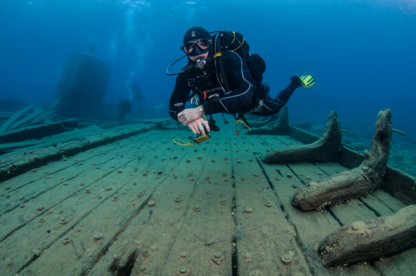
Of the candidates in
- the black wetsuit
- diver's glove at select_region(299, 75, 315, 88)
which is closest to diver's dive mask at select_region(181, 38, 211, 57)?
the black wetsuit

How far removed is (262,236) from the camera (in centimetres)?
147

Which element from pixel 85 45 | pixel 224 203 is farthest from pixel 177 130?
pixel 85 45

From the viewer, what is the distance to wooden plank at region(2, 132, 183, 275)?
1.36 meters

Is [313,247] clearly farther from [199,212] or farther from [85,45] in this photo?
[85,45]

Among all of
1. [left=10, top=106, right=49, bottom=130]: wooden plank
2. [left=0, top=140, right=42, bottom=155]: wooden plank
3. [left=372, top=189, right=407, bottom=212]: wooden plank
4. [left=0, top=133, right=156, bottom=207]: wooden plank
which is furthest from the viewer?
[left=10, top=106, right=49, bottom=130]: wooden plank

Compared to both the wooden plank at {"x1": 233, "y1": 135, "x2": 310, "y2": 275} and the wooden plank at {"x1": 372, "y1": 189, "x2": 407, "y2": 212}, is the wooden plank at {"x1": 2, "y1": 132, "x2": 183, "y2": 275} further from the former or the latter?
the wooden plank at {"x1": 372, "y1": 189, "x2": 407, "y2": 212}

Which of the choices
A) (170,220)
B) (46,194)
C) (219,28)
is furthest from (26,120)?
(219,28)

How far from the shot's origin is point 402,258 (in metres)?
1.22

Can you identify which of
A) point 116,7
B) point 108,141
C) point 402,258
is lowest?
point 402,258

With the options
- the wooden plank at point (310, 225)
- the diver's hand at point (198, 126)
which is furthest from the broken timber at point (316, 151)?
the diver's hand at point (198, 126)

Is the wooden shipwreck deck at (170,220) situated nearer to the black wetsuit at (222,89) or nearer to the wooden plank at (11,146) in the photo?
the black wetsuit at (222,89)

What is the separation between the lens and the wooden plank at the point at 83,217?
4.45 ft

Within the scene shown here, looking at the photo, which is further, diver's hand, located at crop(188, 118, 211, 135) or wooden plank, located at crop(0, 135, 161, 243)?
diver's hand, located at crop(188, 118, 211, 135)

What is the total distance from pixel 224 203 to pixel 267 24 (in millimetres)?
122442
